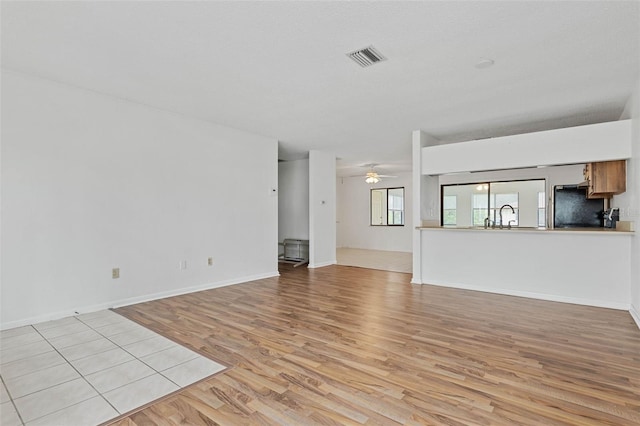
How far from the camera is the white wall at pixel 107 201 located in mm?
3242

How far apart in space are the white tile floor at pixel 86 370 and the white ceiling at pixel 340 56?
256 cm

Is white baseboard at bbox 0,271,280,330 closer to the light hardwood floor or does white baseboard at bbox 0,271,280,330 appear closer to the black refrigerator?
the light hardwood floor

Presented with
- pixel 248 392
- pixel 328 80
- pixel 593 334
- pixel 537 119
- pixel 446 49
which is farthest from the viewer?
pixel 537 119

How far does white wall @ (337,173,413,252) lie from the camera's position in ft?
33.5

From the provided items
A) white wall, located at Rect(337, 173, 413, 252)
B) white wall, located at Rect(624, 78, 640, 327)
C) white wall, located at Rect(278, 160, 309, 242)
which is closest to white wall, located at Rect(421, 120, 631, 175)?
white wall, located at Rect(624, 78, 640, 327)

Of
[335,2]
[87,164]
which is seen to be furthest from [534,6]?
[87,164]

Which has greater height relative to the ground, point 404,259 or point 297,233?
A: point 297,233

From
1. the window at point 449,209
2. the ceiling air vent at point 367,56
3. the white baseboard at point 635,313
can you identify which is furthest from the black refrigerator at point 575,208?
the ceiling air vent at point 367,56

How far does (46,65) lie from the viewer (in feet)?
10.1

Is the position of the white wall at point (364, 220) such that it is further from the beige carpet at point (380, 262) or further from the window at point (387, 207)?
the beige carpet at point (380, 262)

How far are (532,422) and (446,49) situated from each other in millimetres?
2741

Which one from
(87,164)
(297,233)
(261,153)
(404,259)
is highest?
(261,153)

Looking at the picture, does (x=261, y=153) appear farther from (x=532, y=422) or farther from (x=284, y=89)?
(x=532, y=422)

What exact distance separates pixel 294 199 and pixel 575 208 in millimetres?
5818
